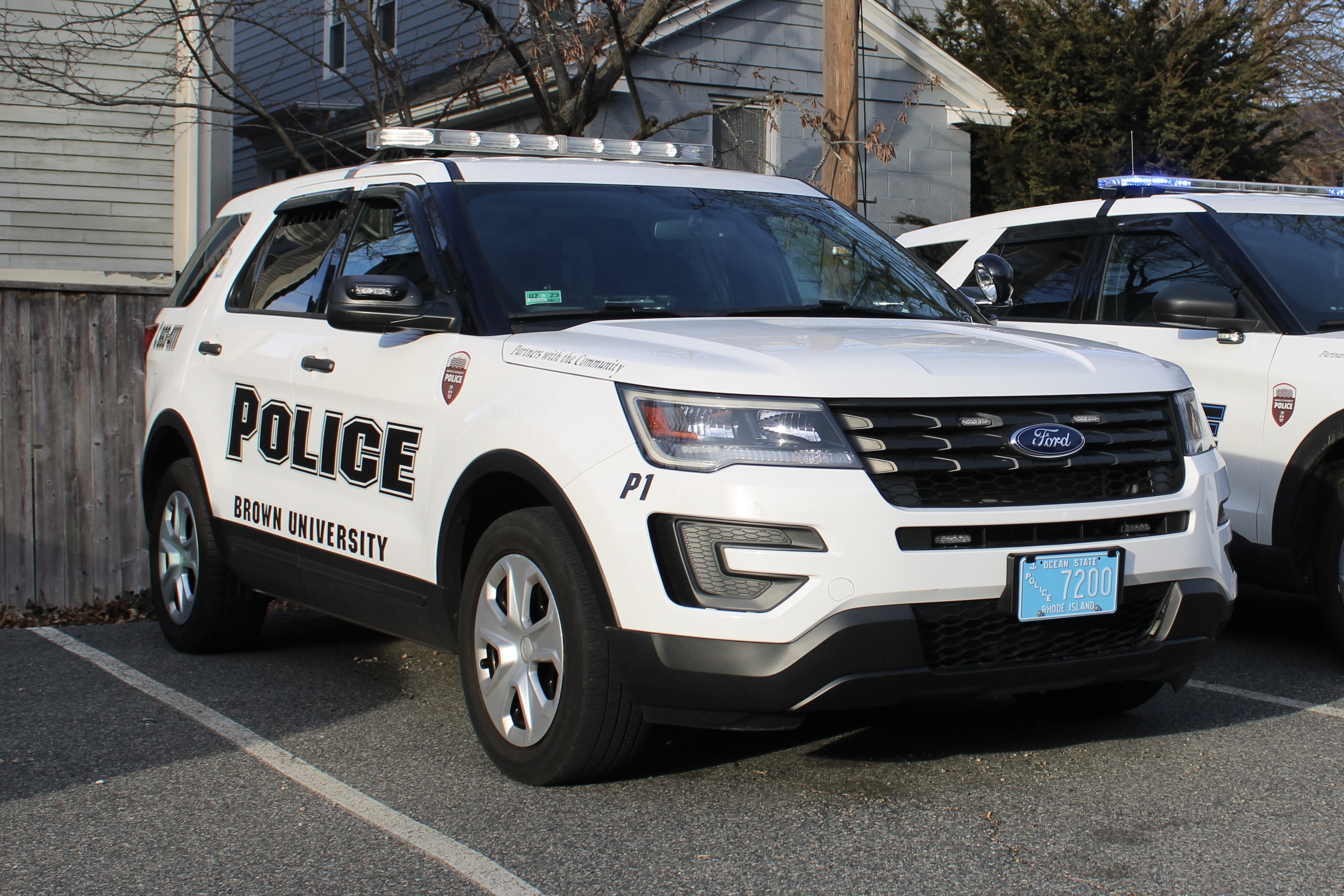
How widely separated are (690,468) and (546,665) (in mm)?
852

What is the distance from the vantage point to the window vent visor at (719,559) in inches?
146

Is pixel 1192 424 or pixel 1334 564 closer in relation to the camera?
pixel 1192 424

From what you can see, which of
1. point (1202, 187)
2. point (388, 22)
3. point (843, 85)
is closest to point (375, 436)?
point (1202, 187)

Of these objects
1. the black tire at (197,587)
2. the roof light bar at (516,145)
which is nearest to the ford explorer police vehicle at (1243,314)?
the roof light bar at (516,145)

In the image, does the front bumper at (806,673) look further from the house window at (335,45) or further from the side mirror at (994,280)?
the house window at (335,45)

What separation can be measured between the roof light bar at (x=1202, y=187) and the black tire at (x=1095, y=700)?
126 inches

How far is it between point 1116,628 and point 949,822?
0.73 meters

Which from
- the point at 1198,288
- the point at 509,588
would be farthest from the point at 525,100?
the point at 509,588

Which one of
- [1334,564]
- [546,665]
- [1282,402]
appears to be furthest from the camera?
[1282,402]

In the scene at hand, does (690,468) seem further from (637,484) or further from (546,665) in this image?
(546,665)

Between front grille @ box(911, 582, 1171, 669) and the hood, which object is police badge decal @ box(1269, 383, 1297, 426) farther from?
front grille @ box(911, 582, 1171, 669)

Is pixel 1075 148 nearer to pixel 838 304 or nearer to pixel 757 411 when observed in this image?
pixel 838 304

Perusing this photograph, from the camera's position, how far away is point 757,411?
3.79 meters

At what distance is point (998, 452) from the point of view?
3.93 m
